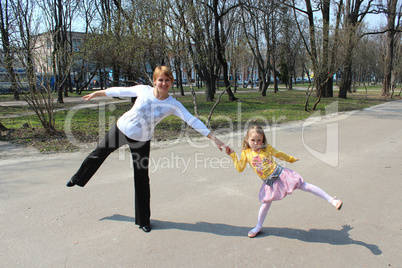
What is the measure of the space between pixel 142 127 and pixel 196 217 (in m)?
1.41

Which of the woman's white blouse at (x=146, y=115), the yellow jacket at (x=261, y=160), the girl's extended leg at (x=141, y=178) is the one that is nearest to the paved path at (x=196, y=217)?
the girl's extended leg at (x=141, y=178)

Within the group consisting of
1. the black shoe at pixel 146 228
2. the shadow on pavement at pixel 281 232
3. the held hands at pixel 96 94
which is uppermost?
the held hands at pixel 96 94

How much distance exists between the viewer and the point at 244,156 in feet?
11.5

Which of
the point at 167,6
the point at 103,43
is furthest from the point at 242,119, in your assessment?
the point at 103,43

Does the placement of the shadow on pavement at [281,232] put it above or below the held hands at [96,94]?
below

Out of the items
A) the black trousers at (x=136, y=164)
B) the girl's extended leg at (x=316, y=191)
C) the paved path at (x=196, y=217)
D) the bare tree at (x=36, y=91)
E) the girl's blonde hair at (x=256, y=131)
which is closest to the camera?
the paved path at (x=196, y=217)

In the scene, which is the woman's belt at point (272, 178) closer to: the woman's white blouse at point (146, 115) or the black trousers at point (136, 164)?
Result: the woman's white blouse at point (146, 115)

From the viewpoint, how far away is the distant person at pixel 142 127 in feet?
11.2

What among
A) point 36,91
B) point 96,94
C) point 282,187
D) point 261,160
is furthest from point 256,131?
point 36,91

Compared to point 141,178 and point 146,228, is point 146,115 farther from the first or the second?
point 146,228

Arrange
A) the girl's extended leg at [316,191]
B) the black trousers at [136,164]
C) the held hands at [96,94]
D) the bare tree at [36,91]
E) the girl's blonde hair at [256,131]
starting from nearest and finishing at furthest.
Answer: the girl's extended leg at [316,191]
the girl's blonde hair at [256,131]
the black trousers at [136,164]
the held hands at [96,94]
the bare tree at [36,91]

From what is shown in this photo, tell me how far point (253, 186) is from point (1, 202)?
388cm

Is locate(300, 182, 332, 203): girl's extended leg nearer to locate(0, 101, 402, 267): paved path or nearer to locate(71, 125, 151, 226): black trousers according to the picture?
locate(0, 101, 402, 267): paved path

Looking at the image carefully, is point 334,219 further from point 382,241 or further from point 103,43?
point 103,43
